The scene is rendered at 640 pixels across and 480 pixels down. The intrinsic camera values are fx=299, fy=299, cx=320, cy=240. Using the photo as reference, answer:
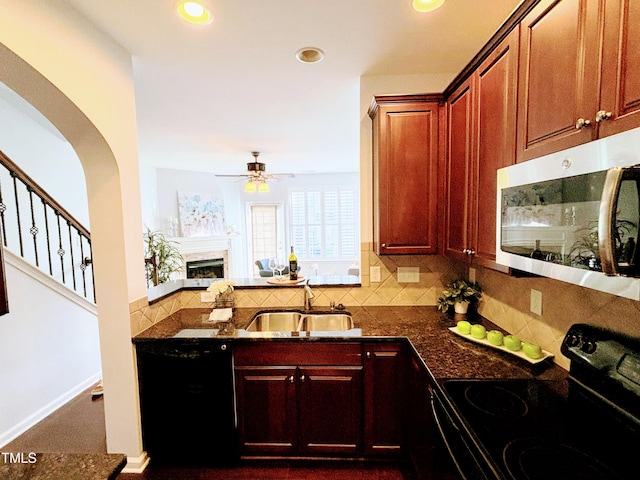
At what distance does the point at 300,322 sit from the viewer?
2.31m

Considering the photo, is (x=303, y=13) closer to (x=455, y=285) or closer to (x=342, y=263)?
(x=455, y=285)

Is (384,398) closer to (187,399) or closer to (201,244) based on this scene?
(187,399)

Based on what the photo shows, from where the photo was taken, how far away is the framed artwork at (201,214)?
20.2ft

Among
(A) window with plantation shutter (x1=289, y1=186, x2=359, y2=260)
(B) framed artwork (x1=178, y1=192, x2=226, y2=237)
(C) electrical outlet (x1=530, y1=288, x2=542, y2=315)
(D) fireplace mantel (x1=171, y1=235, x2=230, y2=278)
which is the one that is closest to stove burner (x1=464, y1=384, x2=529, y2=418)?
(C) electrical outlet (x1=530, y1=288, x2=542, y2=315)

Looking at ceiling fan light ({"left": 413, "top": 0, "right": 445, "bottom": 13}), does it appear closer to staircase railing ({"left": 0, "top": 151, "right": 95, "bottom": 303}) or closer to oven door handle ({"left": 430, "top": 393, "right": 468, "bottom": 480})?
oven door handle ({"left": 430, "top": 393, "right": 468, "bottom": 480})

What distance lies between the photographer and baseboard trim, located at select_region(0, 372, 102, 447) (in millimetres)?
2287

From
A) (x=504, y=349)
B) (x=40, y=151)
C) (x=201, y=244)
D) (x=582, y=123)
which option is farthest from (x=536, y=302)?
(x=201, y=244)

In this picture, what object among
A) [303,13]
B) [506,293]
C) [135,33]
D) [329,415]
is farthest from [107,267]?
[506,293]

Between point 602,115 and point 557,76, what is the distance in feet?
0.94

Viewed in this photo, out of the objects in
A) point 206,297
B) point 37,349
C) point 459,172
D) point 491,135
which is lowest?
point 37,349

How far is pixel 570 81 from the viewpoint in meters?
1.00

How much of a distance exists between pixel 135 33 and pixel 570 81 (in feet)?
6.98

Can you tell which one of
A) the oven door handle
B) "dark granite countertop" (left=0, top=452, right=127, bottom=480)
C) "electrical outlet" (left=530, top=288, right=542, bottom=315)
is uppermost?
"electrical outlet" (left=530, top=288, right=542, bottom=315)

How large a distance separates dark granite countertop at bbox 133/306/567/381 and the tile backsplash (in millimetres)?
79
